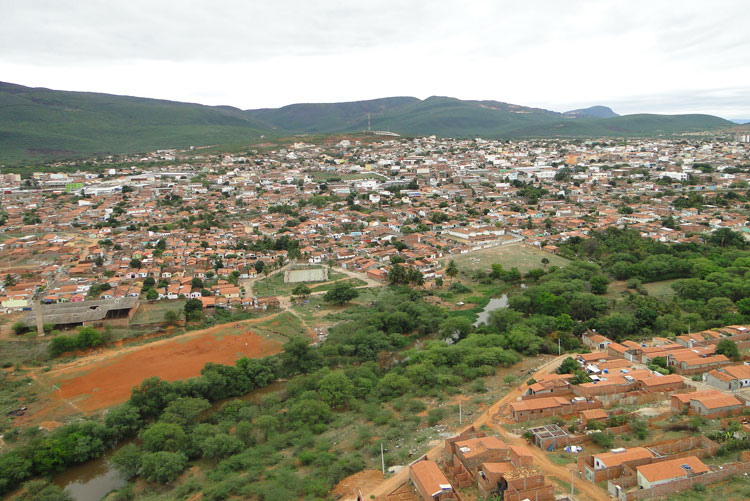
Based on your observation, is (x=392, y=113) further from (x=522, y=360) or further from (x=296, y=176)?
(x=522, y=360)

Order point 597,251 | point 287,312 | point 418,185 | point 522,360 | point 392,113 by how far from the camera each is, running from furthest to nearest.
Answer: point 392,113 → point 418,185 → point 597,251 → point 287,312 → point 522,360

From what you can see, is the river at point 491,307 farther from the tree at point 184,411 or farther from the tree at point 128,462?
the tree at point 128,462

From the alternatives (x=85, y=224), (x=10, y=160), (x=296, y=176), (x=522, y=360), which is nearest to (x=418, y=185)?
(x=296, y=176)

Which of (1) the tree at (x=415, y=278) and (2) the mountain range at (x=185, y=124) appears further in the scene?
(2) the mountain range at (x=185, y=124)

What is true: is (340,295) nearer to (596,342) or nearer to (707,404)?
(596,342)

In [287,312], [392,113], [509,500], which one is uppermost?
[392,113]

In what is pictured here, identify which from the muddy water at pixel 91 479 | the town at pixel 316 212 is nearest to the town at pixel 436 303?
the town at pixel 316 212

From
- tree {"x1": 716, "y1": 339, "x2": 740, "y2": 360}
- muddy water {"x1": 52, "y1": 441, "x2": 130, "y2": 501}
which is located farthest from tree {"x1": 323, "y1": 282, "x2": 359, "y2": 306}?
tree {"x1": 716, "y1": 339, "x2": 740, "y2": 360}
